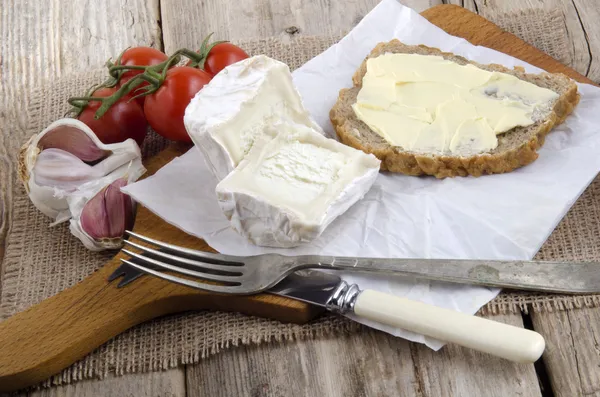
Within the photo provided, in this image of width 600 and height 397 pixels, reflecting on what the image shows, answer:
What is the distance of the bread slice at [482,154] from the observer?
2.75m

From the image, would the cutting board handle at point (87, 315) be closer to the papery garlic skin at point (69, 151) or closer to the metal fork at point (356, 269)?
the metal fork at point (356, 269)

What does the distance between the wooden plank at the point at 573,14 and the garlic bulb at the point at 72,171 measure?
2003 mm

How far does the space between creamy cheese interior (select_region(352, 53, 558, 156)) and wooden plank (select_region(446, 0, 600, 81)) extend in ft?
2.02

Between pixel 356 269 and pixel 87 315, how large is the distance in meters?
0.93

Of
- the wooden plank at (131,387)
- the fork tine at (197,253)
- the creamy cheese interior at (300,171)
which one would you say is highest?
the creamy cheese interior at (300,171)

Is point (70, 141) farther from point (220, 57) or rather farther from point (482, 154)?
point (482, 154)

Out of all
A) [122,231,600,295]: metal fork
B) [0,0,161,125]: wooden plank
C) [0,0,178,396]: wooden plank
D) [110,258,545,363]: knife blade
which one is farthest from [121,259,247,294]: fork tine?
[0,0,161,125]: wooden plank

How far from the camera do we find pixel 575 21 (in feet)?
11.8

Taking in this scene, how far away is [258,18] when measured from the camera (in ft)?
12.9

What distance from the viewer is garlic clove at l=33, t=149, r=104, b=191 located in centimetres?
280

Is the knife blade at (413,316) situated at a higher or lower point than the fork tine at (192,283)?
higher

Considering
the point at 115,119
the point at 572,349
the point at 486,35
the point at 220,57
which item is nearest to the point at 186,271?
the point at 115,119

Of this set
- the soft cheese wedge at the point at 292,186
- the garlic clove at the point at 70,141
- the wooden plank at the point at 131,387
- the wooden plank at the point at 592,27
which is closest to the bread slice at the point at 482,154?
the soft cheese wedge at the point at 292,186

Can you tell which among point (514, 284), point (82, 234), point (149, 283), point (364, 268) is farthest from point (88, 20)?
point (514, 284)
